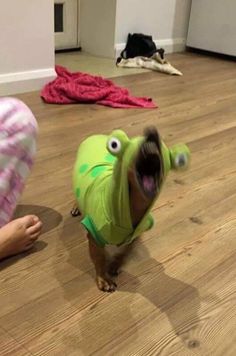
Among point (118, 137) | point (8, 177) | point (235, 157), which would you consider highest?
point (118, 137)

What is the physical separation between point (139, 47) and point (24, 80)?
1.12 m

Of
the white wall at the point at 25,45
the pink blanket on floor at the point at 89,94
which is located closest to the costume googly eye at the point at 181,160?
the pink blanket on floor at the point at 89,94

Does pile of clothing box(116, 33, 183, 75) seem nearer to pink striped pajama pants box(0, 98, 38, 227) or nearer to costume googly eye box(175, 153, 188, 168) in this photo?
pink striped pajama pants box(0, 98, 38, 227)

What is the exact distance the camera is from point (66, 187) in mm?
1294

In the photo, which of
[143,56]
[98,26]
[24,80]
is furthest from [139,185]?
[98,26]

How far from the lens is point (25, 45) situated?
2.16 meters

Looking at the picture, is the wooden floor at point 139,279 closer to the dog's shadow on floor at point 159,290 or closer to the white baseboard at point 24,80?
the dog's shadow on floor at point 159,290

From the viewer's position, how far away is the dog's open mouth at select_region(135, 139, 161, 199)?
2.24ft

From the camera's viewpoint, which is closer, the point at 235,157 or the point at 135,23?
the point at 235,157

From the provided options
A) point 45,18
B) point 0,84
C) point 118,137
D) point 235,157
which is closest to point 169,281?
point 118,137

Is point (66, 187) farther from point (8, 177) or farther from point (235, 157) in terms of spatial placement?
point (235, 157)

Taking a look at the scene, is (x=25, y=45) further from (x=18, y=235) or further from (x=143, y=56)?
(x=18, y=235)

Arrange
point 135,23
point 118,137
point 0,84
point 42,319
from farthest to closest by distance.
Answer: point 135,23 < point 0,84 < point 42,319 < point 118,137

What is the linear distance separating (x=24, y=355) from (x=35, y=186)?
618 mm
